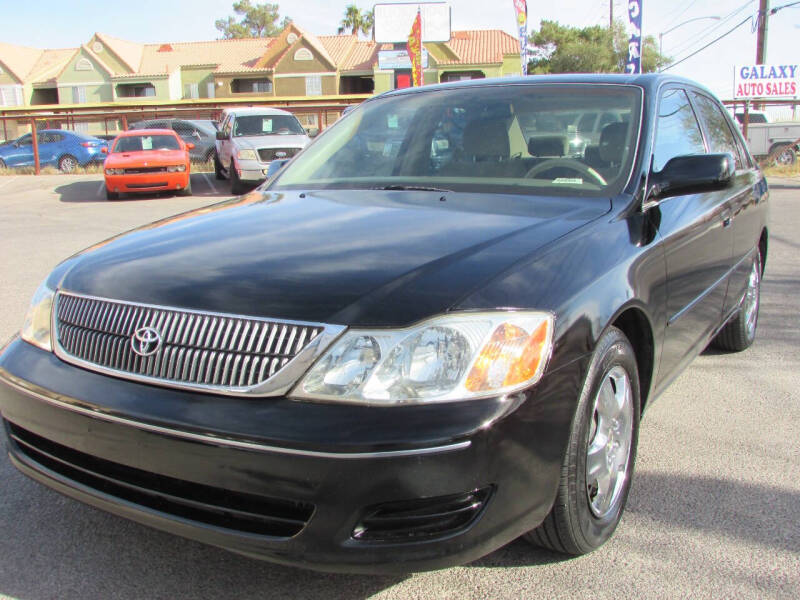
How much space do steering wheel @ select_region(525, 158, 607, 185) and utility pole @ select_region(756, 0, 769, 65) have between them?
2828 cm

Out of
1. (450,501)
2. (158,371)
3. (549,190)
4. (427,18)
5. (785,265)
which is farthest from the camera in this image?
(427,18)

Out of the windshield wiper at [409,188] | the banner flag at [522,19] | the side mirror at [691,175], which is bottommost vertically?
the windshield wiper at [409,188]

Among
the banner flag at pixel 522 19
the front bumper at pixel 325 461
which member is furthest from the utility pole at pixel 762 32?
the front bumper at pixel 325 461

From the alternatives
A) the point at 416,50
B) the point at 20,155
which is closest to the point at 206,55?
the point at 20,155

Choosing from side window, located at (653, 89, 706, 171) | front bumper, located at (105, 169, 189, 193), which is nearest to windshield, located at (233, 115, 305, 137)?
front bumper, located at (105, 169, 189, 193)

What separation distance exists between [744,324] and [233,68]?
58.3m

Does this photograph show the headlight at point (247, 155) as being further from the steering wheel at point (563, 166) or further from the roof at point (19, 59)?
the roof at point (19, 59)

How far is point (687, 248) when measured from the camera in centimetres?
330

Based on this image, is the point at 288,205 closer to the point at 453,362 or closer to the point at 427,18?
the point at 453,362

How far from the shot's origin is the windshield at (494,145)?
3.29 m

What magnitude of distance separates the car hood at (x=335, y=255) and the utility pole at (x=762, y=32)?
94.2 feet

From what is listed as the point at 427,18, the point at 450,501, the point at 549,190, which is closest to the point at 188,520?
the point at 450,501

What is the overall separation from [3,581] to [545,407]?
1.80 m

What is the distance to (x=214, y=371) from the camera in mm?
2109
